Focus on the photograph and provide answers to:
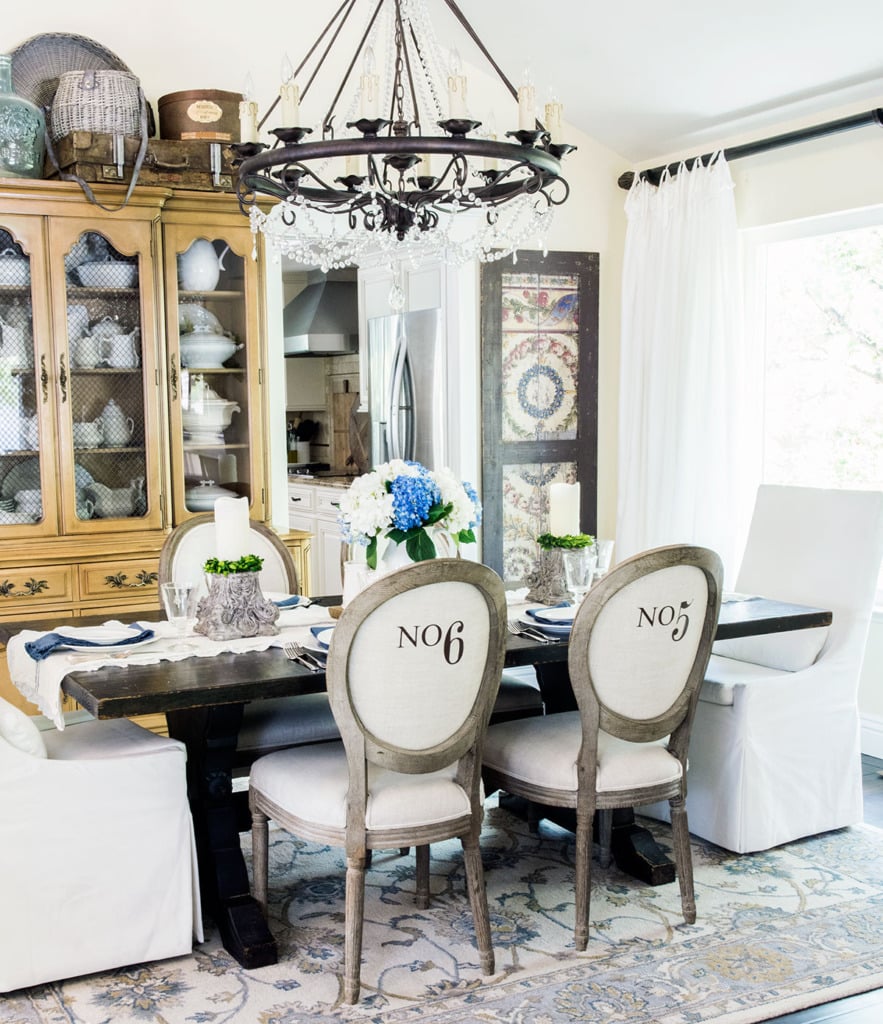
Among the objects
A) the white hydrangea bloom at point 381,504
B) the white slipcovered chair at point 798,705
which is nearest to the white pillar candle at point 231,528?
the white hydrangea bloom at point 381,504

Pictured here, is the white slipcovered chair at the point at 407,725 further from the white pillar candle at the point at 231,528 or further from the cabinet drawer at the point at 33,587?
the cabinet drawer at the point at 33,587

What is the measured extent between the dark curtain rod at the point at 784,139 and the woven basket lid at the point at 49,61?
86.7 inches

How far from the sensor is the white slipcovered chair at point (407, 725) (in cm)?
237

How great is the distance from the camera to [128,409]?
169 inches

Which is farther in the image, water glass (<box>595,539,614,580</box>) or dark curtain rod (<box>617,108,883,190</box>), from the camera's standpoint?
dark curtain rod (<box>617,108,883,190</box>)

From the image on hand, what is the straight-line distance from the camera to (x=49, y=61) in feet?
13.8

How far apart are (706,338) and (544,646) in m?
2.24

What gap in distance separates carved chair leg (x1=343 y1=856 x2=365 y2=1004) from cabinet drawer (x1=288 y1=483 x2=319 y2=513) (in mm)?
4436

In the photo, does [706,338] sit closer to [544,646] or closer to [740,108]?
[740,108]

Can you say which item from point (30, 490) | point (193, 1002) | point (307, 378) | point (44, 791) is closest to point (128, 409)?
point (30, 490)

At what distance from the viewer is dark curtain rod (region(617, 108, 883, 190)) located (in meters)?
3.94

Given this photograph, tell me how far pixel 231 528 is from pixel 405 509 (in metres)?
0.44

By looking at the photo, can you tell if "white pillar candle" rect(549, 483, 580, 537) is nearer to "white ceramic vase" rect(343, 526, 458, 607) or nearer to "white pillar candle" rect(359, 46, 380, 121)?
"white ceramic vase" rect(343, 526, 458, 607)

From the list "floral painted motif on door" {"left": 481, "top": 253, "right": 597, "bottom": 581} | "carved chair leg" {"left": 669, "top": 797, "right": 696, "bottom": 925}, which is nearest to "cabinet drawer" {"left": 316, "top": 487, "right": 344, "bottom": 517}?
"floral painted motif on door" {"left": 481, "top": 253, "right": 597, "bottom": 581}
